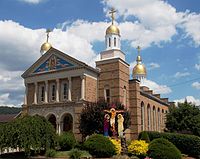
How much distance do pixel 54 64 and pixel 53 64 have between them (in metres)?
0.20

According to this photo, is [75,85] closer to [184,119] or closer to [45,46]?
[184,119]

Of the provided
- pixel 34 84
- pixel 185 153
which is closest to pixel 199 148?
pixel 185 153

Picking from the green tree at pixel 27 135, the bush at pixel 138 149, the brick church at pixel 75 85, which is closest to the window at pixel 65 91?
the brick church at pixel 75 85

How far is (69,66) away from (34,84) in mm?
6750

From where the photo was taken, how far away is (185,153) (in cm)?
3328

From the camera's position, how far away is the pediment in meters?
37.9

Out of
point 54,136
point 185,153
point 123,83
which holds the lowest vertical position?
point 185,153

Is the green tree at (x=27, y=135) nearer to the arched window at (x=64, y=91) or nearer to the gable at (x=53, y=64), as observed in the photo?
Result: the arched window at (x=64, y=91)

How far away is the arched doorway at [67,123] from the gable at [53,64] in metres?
6.49

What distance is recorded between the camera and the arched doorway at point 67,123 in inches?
1507

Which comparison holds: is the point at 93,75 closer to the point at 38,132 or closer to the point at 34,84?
the point at 34,84

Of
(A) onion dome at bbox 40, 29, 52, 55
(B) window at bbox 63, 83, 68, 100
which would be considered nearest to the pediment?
(B) window at bbox 63, 83, 68, 100

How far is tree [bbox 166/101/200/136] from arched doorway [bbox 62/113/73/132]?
52.3 feet

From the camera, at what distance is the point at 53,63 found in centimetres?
3988
